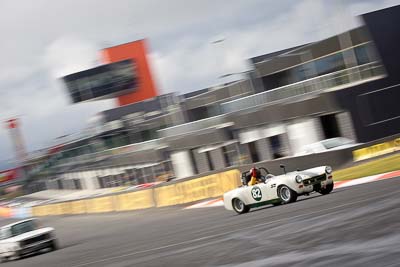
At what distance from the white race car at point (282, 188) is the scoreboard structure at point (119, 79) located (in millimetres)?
74208

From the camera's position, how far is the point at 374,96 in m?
40.2

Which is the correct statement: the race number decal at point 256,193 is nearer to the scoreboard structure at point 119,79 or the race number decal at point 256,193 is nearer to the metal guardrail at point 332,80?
the metal guardrail at point 332,80

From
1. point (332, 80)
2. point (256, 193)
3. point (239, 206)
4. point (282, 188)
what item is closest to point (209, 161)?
point (332, 80)

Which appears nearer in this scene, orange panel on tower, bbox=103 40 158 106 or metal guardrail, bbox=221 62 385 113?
metal guardrail, bbox=221 62 385 113

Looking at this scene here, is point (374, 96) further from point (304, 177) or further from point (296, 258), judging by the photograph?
point (296, 258)

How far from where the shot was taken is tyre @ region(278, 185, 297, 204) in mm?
20119

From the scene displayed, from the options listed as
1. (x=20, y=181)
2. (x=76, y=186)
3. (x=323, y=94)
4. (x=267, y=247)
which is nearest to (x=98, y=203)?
(x=323, y=94)

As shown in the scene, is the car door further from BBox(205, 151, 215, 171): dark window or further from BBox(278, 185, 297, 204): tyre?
BBox(205, 151, 215, 171): dark window

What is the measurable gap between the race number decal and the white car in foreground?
7.46m

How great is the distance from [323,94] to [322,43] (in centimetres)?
632

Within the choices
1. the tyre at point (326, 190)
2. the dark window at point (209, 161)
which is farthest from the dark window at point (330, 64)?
the tyre at point (326, 190)

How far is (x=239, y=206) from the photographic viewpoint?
2162cm

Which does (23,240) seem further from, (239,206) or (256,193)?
(256,193)

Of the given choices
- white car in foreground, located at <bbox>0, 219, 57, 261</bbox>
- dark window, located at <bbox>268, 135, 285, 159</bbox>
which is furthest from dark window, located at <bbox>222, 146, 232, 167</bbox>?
white car in foreground, located at <bbox>0, 219, 57, 261</bbox>
